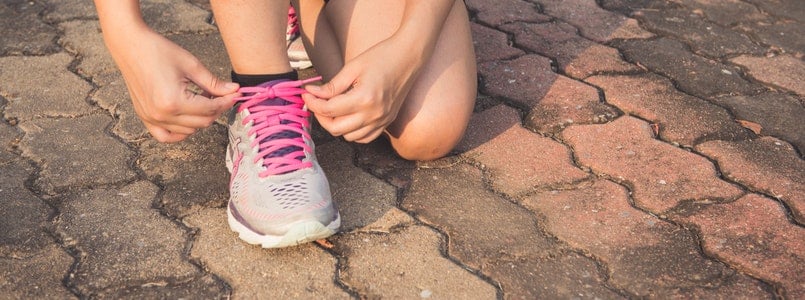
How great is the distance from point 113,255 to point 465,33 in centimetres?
91

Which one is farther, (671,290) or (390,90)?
(390,90)

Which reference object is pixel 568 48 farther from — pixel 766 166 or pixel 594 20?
pixel 766 166

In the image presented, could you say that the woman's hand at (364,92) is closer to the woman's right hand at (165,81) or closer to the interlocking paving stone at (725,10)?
the woman's right hand at (165,81)

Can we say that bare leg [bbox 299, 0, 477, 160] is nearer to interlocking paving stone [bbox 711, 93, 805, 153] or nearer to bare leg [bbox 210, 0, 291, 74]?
bare leg [bbox 210, 0, 291, 74]

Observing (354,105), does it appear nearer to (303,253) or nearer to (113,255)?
(303,253)

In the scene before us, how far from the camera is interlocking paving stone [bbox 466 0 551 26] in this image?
2.96m

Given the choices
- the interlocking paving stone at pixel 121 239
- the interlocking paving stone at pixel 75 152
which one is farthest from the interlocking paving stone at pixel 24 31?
the interlocking paving stone at pixel 121 239

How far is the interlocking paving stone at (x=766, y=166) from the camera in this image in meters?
2.10

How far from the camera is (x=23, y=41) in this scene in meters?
2.75

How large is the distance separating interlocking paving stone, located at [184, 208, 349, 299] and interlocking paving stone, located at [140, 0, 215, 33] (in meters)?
1.09

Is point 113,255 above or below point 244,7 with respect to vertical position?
below

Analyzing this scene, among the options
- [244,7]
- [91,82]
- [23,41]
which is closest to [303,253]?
[244,7]

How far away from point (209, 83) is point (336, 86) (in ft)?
0.79

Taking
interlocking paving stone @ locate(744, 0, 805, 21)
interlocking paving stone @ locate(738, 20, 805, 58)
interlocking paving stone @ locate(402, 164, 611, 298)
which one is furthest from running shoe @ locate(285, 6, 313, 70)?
interlocking paving stone @ locate(744, 0, 805, 21)
